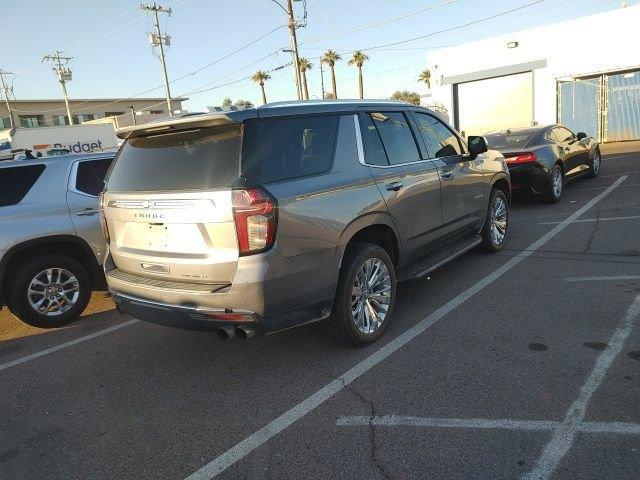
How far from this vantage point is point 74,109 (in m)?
68.0

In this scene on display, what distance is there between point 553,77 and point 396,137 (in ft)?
71.7

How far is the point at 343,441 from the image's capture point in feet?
9.70

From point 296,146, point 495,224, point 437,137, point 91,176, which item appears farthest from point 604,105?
point 296,146

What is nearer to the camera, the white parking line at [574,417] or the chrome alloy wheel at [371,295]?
the white parking line at [574,417]

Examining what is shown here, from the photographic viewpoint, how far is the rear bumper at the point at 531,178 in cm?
916

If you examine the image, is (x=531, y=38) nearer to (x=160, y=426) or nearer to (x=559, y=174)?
(x=559, y=174)

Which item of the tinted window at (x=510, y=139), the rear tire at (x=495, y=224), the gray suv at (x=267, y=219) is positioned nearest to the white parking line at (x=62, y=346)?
the gray suv at (x=267, y=219)

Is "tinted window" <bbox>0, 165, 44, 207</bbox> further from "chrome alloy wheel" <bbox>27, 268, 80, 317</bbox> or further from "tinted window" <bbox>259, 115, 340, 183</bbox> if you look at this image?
"tinted window" <bbox>259, 115, 340, 183</bbox>

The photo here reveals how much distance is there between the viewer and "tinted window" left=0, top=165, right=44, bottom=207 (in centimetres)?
523

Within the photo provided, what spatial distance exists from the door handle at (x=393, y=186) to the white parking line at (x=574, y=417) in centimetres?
200

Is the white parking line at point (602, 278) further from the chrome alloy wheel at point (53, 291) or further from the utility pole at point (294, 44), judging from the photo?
the utility pole at point (294, 44)

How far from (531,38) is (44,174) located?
2375 cm

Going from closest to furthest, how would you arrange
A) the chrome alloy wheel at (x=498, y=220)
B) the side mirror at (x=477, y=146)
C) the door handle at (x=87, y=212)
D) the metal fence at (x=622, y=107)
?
1. the door handle at (x=87, y=212)
2. the side mirror at (x=477, y=146)
3. the chrome alloy wheel at (x=498, y=220)
4. the metal fence at (x=622, y=107)

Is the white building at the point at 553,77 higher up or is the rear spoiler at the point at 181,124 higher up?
the white building at the point at 553,77
